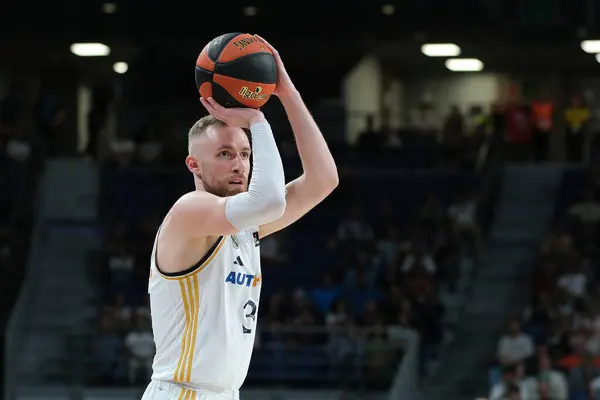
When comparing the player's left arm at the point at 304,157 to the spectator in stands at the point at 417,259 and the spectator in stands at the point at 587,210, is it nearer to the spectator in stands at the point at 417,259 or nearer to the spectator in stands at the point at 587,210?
the spectator in stands at the point at 417,259

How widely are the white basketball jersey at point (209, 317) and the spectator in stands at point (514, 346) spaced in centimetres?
946

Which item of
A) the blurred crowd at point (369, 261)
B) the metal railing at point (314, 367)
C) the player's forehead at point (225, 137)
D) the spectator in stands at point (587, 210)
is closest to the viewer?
the player's forehead at point (225, 137)

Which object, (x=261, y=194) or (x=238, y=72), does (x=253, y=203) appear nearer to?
(x=261, y=194)

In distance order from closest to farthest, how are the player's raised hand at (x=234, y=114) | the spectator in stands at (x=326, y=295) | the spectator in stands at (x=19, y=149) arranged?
the player's raised hand at (x=234, y=114)
the spectator in stands at (x=326, y=295)
the spectator in stands at (x=19, y=149)

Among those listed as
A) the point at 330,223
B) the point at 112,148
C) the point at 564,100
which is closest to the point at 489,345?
the point at 330,223

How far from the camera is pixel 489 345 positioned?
15383 mm

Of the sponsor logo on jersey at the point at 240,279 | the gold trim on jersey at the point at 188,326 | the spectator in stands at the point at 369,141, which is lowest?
the gold trim on jersey at the point at 188,326

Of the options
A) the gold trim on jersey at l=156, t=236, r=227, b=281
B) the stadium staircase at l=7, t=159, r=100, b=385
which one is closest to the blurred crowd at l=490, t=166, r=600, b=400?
the stadium staircase at l=7, t=159, r=100, b=385

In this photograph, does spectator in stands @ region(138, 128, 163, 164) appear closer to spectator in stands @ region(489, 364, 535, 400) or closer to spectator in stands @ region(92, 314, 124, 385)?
spectator in stands @ region(92, 314, 124, 385)

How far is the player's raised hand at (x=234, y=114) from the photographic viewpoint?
14.8ft

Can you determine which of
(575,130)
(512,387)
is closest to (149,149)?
(575,130)

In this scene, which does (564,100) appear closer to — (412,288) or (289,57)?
(289,57)

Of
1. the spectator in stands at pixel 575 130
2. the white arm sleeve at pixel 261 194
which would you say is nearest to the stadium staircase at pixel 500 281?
the spectator in stands at pixel 575 130

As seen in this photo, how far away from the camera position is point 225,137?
462 centimetres
